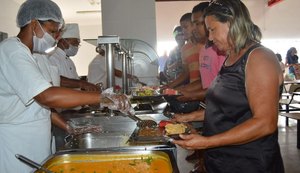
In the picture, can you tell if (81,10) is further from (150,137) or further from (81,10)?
(150,137)

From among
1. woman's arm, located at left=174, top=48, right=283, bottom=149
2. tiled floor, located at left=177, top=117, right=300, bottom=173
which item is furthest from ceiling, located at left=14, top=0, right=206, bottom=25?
woman's arm, located at left=174, top=48, right=283, bottom=149

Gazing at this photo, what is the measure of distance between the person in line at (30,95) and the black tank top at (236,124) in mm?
421

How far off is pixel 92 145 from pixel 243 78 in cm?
74

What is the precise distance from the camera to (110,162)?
1187 millimetres

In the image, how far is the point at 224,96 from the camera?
1.12m

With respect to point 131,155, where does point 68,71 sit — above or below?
above

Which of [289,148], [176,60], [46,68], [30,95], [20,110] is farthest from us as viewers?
[176,60]

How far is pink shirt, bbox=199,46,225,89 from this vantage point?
2.07m

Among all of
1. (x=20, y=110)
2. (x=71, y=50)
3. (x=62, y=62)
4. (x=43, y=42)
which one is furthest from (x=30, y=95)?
(x=71, y=50)

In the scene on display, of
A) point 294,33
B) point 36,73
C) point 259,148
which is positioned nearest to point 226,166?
point 259,148

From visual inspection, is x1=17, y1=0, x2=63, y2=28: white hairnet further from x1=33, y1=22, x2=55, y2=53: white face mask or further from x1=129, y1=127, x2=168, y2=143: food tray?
x1=129, y1=127, x2=168, y2=143: food tray

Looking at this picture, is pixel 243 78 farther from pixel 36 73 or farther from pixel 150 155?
pixel 36 73

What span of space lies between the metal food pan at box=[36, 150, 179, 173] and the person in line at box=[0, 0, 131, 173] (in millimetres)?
185

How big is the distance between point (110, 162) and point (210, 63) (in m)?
1.23
